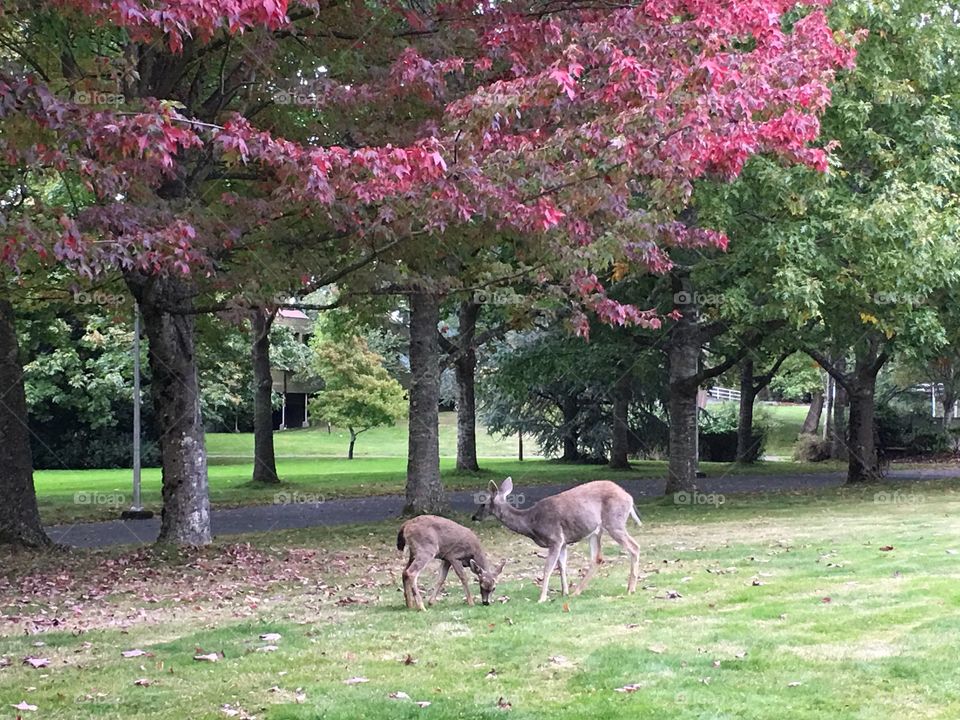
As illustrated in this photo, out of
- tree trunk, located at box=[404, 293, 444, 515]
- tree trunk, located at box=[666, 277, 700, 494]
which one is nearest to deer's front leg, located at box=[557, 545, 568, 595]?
tree trunk, located at box=[404, 293, 444, 515]

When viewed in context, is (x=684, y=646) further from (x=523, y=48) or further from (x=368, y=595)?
(x=523, y=48)

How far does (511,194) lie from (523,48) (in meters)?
2.38

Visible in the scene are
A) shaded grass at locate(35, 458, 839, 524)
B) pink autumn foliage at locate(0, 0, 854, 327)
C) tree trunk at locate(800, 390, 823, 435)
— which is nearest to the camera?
pink autumn foliage at locate(0, 0, 854, 327)

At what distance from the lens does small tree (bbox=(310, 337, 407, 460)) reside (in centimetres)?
3906

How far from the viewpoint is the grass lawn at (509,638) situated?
6457mm

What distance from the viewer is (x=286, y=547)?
16219 millimetres

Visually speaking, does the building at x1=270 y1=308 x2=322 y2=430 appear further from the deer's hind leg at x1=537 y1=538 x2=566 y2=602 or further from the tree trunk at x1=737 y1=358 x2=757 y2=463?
the deer's hind leg at x1=537 y1=538 x2=566 y2=602

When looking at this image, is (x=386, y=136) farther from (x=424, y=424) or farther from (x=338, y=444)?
(x=338, y=444)

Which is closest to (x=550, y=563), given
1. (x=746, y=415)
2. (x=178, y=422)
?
(x=178, y=422)

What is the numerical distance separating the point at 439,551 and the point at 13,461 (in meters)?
9.51

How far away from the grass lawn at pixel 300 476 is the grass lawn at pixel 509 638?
11257mm

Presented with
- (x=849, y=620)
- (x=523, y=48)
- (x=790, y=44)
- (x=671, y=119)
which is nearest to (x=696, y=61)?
(x=671, y=119)

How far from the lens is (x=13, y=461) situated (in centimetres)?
1662

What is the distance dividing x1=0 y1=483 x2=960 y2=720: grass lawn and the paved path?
17.4 ft
